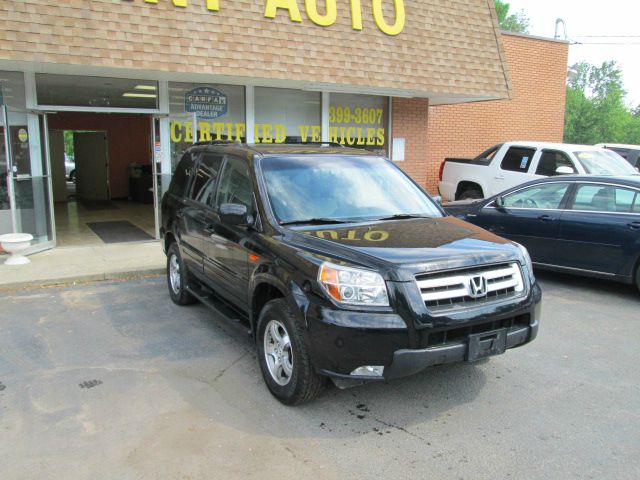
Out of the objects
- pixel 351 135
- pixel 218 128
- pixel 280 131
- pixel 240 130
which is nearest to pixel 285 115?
pixel 280 131

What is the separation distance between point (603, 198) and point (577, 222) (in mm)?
440

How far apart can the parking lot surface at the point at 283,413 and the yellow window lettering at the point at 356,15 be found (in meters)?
6.60

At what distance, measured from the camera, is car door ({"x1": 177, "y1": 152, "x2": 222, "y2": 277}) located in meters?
5.65

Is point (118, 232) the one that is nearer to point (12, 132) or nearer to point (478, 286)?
point (12, 132)

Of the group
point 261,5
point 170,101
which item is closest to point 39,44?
point 170,101

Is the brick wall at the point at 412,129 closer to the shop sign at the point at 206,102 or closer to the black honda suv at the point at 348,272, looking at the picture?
the shop sign at the point at 206,102

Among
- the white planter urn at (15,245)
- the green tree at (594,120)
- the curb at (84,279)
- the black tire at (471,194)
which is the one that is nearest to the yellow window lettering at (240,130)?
the curb at (84,279)

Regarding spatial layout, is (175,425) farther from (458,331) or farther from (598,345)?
(598,345)

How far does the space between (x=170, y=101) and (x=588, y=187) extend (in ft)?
23.6

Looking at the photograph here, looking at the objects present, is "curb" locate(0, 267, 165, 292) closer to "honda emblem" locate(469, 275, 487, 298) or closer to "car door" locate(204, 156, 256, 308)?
"car door" locate(204, 156, 256, 308)

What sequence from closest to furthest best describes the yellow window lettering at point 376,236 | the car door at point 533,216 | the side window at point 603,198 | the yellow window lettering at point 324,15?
the yellow window lettering at point 376,236, the side window at point 603,198, the car door at point 533,216, the yellow window lettering at point 324,15

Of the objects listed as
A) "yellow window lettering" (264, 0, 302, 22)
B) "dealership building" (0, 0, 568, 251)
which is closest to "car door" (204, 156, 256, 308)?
"dealership building" (0, 0, 568, 251)

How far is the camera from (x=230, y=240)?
492 cm

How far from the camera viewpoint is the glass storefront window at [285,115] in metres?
11.1
